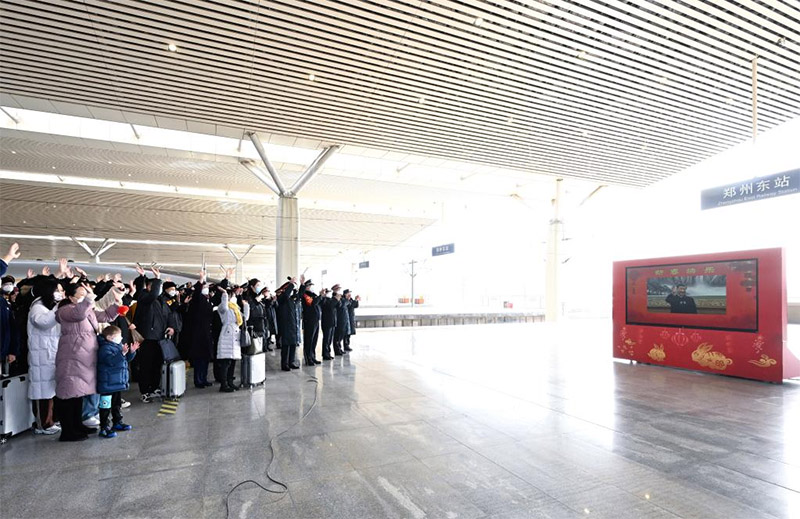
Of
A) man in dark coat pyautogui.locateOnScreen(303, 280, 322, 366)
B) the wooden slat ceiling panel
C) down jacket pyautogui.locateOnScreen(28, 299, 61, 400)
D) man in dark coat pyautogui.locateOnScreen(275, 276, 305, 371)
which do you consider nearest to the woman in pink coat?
down jacket pyautogui.locateOnScreen(28, 299, 61, 400)

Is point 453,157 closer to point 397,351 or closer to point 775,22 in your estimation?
point 397,351

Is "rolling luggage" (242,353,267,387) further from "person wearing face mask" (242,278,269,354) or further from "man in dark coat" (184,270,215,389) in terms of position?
"man in dark coat" (184,270,215,389)

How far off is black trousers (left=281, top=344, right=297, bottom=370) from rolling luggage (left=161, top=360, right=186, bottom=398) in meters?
2.41

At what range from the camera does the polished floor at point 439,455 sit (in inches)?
121

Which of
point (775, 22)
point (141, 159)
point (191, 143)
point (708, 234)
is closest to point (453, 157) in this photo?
point (775, 22)

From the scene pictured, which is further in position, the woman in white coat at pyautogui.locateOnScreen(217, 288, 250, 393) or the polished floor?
the woman in white coat at pyautogui.locateOnScreen(217, 288, 250, 393)

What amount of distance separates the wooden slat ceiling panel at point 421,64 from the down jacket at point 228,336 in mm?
5226

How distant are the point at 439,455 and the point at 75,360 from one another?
12.0ft

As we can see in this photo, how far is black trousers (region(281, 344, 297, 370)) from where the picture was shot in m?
8.48

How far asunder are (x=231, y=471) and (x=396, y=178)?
59.7ft

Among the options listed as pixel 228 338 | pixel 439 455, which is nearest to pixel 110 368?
pixel 228 338

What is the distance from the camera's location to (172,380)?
612 cm

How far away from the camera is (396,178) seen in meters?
20.9

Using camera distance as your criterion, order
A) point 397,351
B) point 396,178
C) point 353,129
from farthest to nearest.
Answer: point 396,178 → point 353,129 → point 397,351
